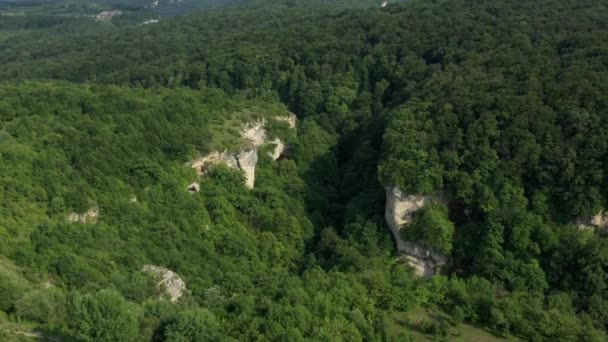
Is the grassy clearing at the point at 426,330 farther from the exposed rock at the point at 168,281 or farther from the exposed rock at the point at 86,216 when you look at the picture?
the exposed rock at the point at 86,216

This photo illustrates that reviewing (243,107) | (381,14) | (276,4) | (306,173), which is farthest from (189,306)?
(276,4)

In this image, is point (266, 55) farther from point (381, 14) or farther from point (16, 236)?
point (16, 236)

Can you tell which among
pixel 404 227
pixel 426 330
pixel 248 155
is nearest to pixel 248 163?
pixel 248 155

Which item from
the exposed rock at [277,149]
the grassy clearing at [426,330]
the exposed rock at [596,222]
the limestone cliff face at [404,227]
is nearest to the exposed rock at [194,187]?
the exposed rock at [277,149]

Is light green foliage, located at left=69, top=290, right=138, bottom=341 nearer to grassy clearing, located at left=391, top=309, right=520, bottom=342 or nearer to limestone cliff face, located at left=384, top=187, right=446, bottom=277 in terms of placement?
grassy clearing, located at left=391, top=309, right=520, bottom=342

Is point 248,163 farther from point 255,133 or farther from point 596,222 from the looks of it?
point 596,222

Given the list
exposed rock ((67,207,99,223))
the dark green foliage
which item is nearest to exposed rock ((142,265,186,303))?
exposed rock ((67,207,99,223))

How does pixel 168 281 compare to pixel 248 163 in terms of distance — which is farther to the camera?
pixel 248 163
